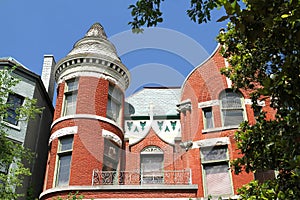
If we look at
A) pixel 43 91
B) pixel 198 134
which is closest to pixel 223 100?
pixel 198 134

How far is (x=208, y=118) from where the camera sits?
56.0 feet

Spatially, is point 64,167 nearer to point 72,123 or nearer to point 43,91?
point 72,123

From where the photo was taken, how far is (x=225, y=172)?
15.3 meters

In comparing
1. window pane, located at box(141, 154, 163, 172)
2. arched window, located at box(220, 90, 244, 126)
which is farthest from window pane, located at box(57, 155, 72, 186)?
arched window, located at box(220, 90, 244, 126)

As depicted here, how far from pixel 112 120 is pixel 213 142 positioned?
17.0 feet

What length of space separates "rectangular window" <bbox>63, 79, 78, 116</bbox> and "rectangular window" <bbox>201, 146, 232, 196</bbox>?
22.4 feet

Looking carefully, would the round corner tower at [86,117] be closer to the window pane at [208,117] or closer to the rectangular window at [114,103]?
the rectangular window at [114,103]

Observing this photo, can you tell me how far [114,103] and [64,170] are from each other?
4536 millimetres

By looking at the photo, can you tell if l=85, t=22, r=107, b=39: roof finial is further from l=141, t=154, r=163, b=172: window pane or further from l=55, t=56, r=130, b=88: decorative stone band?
l=141, t=154, r=163, b=172: window pane

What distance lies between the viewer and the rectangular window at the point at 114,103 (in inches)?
715

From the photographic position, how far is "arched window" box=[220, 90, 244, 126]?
1669 cm

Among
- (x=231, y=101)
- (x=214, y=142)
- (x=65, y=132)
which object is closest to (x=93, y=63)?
(x=65, y=132)

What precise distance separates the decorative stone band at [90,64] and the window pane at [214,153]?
20.8ft

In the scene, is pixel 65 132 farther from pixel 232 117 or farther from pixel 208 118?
pixel 232 117
